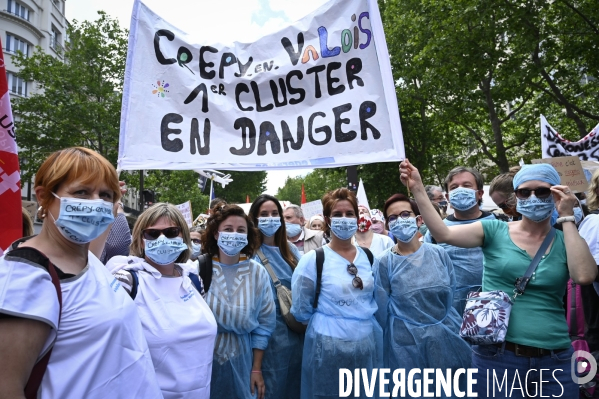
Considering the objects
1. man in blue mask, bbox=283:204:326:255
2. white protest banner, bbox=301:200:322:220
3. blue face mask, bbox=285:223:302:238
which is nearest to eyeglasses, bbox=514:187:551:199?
man in blue mask, bbox=283:204:326:255

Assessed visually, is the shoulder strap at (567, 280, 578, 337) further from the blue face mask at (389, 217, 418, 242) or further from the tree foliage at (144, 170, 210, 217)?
the tree foliage at (144, 170, 210, 217)

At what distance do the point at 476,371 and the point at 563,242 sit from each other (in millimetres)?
901

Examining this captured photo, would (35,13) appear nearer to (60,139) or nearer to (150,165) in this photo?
(60,139)

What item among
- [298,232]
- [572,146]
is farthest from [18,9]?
[572,146]

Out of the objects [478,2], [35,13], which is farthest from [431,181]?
[35,13]

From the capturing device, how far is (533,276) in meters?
2.92

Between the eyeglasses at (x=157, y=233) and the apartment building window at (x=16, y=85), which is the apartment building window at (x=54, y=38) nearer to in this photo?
the apartment building window at (x=16, y=85)

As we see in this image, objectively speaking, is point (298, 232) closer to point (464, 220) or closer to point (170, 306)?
point (464, 220)

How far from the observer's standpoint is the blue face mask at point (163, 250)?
3121mm

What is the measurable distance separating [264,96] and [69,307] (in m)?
2.71

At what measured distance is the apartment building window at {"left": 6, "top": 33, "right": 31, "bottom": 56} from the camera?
141 ft

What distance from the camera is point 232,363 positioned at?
3.63 meters

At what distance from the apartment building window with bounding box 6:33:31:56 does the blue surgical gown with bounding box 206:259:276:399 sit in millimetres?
46079

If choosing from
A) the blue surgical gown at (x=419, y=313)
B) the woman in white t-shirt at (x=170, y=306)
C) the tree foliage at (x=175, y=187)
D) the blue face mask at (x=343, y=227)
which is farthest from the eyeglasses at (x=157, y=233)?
the tree foliage at (x=175, y=187)
